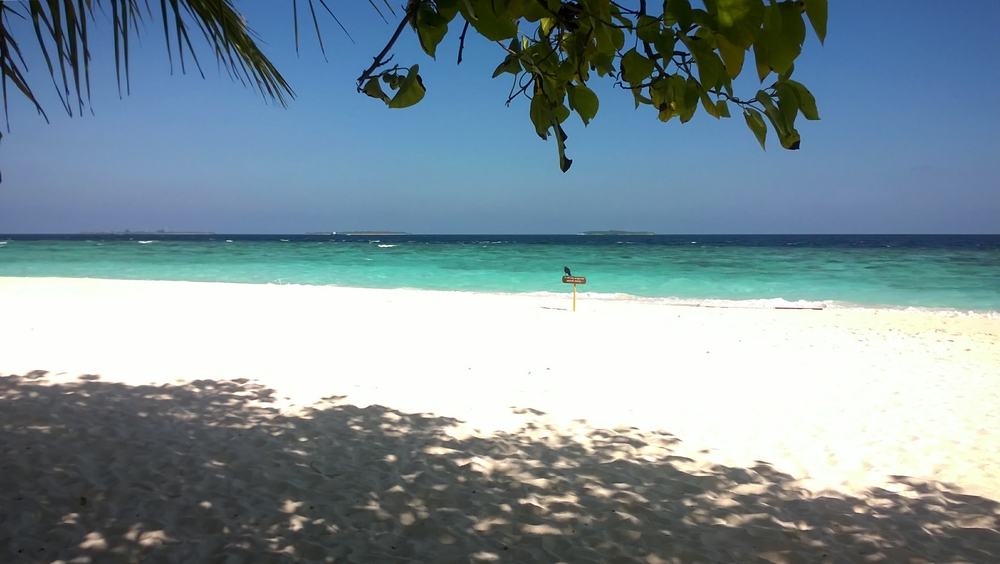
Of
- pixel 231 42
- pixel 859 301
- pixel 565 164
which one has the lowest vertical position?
pixel 859 301

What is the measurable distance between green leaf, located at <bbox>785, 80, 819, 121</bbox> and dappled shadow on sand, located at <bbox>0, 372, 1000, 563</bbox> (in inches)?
87.4

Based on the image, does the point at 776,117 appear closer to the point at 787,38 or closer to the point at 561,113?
the point at 787,38

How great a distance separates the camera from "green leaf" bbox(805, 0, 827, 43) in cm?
71

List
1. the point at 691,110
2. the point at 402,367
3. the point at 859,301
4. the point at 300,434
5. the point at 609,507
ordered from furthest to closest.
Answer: the point at 859,301 → the point at 402,367 → the point at 300,434 → the point at 609,507 → the point at 691,110

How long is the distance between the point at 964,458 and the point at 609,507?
2.87 m

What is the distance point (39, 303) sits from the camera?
10977 millimetres

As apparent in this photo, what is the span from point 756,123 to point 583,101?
29 cm

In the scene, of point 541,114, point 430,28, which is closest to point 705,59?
point 541,114

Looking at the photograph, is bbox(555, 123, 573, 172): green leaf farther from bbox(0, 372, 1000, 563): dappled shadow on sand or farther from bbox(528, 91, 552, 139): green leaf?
bbox(0, 372, 1000, 563): dappled shadow on sand

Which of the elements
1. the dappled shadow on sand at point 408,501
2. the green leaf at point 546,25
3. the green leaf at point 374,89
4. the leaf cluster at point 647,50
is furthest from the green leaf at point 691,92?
the dappled shadow on sand at point 408,501

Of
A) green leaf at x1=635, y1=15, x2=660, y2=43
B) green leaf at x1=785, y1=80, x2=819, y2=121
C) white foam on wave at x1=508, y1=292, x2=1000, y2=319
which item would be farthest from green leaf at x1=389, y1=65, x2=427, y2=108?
white foam on wave at x1=508, y1=292, x2=1000, y2=319

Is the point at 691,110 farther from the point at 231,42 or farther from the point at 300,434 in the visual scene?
the point at 300,434

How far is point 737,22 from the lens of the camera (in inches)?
29.7

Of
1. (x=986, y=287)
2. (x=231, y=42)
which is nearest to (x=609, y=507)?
(x=231, y=42)
